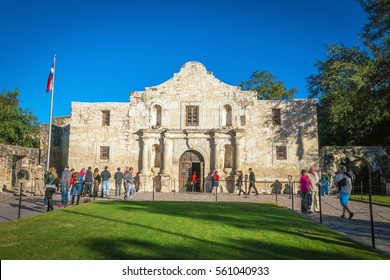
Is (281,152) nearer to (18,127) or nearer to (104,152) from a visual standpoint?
(104,152)

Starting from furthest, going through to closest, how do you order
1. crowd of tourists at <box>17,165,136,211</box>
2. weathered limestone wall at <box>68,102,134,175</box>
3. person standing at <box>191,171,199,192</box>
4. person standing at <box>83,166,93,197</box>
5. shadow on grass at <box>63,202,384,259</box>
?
weathered limestone wall at <box>68,102,134,175</box>, person standing at <box>191,171,199,192</box>, person standing at <box>83,166,93,197</box>, crowd of tourists at <box>17,165,136,211</box>, shadow on grass at <box>63,202,384,259</box>

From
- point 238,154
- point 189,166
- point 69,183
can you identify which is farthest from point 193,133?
point 69,183

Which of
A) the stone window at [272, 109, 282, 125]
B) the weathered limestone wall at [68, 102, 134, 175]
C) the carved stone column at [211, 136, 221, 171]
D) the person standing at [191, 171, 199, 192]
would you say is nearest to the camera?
the person standing at [191, 171, 199, 192]

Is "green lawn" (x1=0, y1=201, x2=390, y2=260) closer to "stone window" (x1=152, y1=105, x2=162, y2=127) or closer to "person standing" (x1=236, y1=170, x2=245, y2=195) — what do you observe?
"person standing" (x1=236, y1=170, x2=245, y2=195)

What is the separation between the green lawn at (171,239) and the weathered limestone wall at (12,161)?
14.6 meters

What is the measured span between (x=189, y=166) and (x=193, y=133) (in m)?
2.53

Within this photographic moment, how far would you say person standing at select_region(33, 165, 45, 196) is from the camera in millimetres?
16703

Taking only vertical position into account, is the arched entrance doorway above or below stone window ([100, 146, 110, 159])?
below

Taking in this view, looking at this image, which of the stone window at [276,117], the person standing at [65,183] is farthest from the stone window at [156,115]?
the person standing at [65,183]

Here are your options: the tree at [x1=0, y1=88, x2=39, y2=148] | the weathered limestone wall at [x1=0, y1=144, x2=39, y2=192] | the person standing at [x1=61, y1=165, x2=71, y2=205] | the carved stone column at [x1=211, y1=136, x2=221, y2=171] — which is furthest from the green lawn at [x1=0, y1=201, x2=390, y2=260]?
the tree at [x1=0, y1=88, x2=39, y2=148]

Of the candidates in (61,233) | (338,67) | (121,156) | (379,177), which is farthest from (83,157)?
(379,177)

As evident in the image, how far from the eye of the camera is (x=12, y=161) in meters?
21.0

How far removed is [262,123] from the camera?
22156 millimetres

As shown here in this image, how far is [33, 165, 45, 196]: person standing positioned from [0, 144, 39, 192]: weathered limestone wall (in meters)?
2.98
